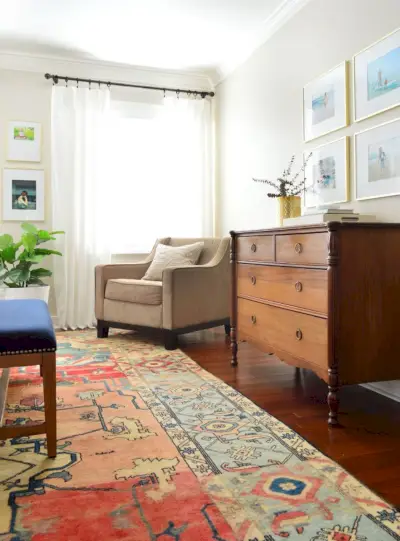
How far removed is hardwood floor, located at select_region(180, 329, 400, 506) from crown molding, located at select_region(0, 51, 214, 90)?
311 centimetres

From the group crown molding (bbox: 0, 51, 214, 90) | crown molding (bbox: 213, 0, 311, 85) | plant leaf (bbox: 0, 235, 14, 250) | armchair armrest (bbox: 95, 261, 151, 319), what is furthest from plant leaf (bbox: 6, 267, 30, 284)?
crown molding (bbox: 213, 0, 311, 85)

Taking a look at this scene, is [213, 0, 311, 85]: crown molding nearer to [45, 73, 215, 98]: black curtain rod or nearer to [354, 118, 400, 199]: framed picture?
[45, 73, 215, 98]: black curtain rod

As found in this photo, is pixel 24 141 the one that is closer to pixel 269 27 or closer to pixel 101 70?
pixel 101 70

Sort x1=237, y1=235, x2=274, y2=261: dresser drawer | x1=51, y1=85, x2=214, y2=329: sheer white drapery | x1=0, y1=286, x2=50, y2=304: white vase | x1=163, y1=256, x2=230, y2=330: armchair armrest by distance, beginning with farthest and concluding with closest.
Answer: x1=51, y1=85, x2=214, y2=329: sheer white drapery
x1=0, y1=286, x2=50, y2=304: white vase
x1=163, y1=256, x2=230, y2=330: armchair armrest
x1=237, y1=235, x2=274, y2=261: dresser drawer

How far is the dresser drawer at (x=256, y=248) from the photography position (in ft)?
9.14

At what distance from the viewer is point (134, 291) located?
4016 mm

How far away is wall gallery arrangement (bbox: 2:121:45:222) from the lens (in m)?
4.79

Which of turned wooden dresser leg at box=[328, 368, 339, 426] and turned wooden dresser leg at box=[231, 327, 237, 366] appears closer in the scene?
turned wooden dresser leg at box=[328, 368, 339, 426]

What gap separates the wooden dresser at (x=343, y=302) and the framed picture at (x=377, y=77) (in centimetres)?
85

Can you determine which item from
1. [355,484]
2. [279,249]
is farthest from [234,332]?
[355,484]

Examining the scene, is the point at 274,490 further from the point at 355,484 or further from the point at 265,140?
the point at 265,140

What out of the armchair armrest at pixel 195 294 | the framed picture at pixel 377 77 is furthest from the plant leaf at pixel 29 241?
the framed picture at pixel 377 77

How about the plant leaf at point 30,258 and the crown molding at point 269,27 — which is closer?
the crown molding at point 269,27

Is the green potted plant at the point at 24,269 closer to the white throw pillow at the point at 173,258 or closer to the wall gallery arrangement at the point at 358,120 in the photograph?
the white throw pillow at the point at 173,258
